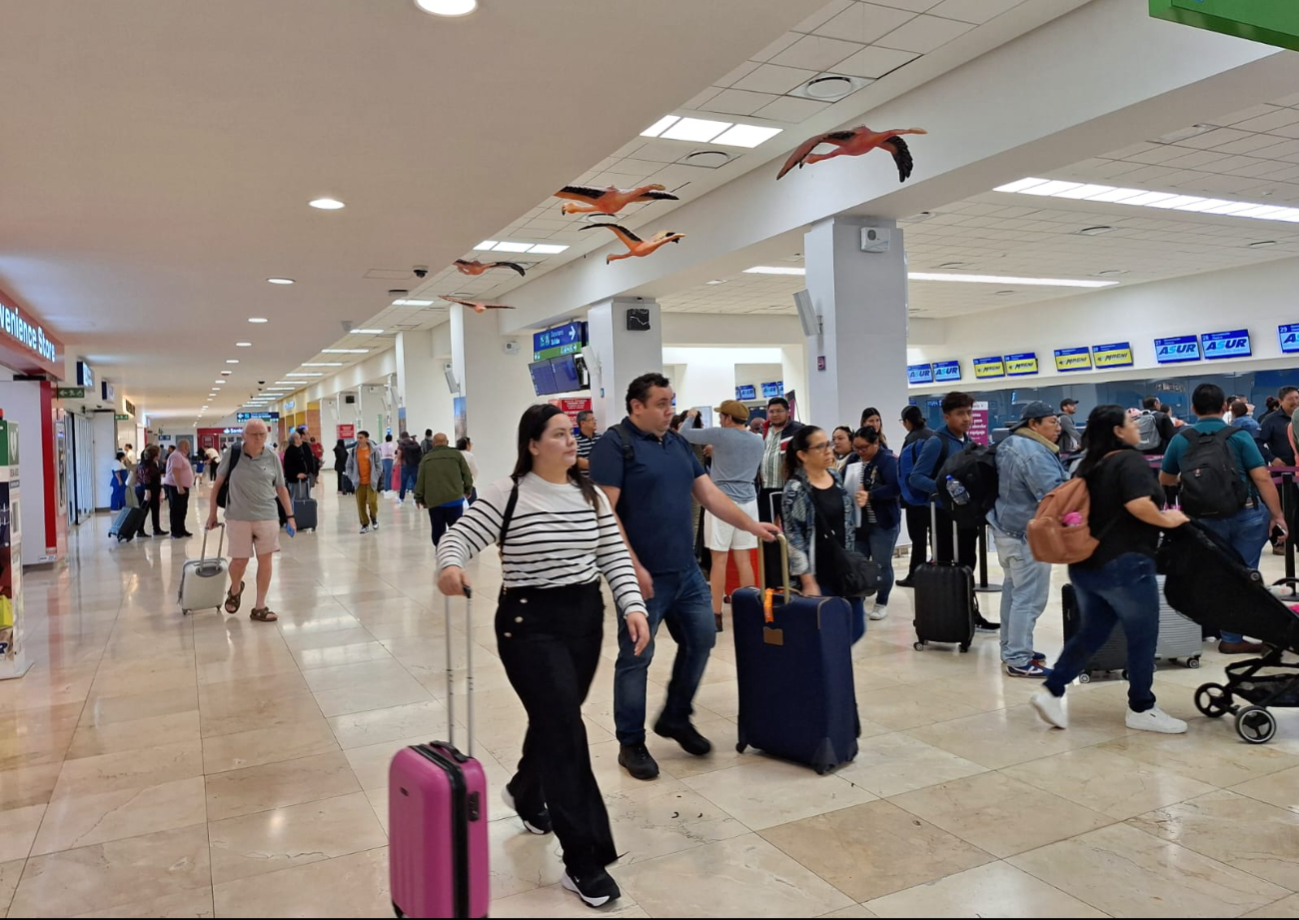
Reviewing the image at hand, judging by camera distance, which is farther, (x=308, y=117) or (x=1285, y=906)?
(x=308, y=117)

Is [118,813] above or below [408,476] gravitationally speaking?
below

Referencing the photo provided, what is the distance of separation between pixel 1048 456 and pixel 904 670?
1.47 meters

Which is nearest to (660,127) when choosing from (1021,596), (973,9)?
(973,9)

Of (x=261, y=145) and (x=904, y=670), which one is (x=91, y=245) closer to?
(x=261, y=145)

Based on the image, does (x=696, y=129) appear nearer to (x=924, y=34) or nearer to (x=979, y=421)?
(x=924, y=34)

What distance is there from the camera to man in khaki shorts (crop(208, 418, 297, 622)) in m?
7.36

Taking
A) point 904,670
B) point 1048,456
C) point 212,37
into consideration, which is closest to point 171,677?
point 212,37

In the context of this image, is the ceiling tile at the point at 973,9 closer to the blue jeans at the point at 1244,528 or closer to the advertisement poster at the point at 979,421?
the blue jeans at the point at 1244,528

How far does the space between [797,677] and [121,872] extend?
249 centimetres

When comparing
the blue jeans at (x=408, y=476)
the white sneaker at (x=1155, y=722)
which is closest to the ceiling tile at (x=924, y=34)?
the white sneaker at (x=1155, y=722)

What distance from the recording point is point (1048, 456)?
4.94m

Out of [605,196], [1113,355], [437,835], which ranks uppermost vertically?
[605,196]

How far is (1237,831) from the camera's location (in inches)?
122

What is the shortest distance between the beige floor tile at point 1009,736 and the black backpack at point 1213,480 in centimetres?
159
